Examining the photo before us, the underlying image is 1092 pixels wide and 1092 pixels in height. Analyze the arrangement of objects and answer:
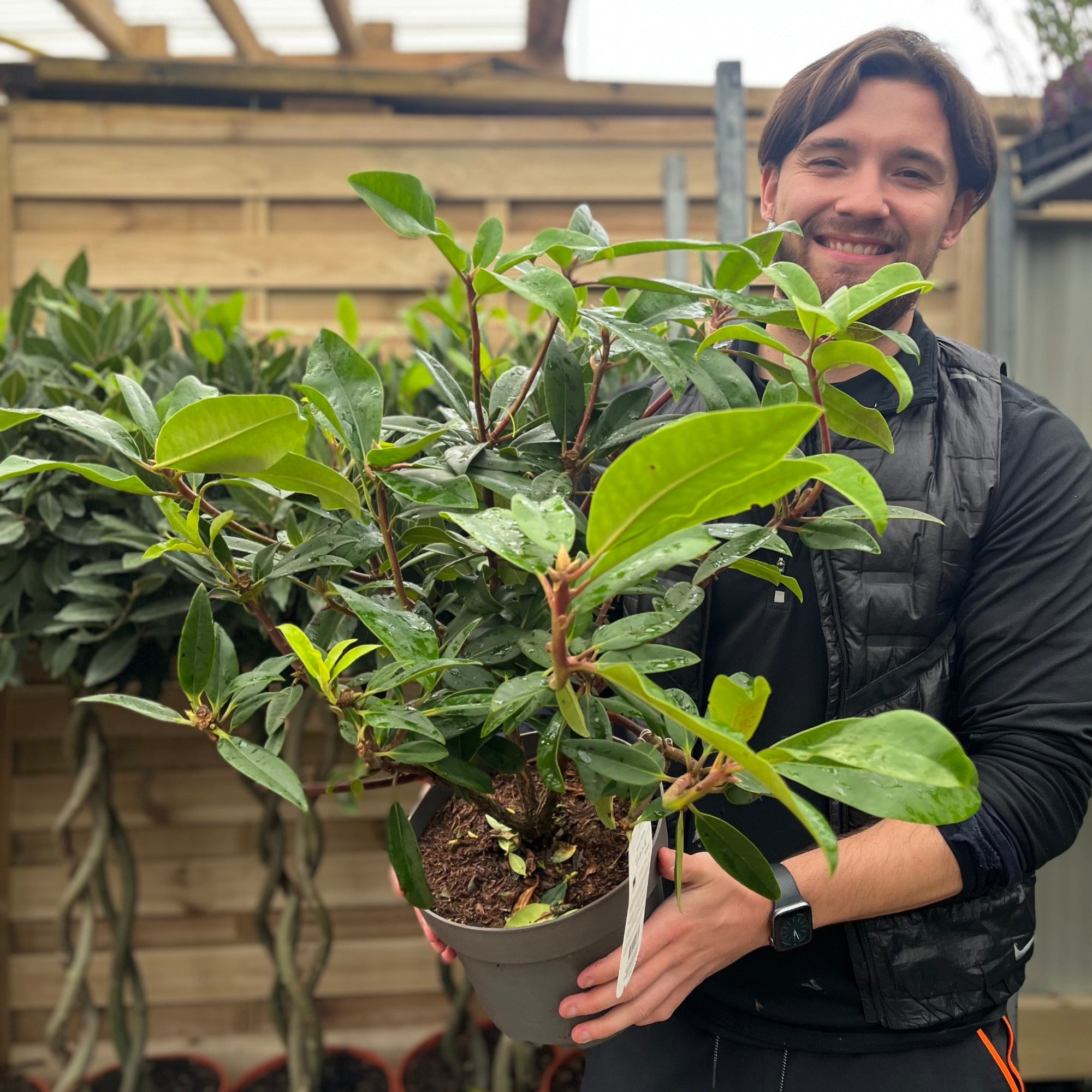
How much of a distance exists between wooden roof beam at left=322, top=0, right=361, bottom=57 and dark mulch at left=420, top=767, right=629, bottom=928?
8.49ft

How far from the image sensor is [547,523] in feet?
1.32

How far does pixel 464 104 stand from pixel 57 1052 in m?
2.37

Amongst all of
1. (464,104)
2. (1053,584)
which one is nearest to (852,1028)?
(1053,584)

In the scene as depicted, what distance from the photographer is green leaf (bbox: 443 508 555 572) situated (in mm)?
414

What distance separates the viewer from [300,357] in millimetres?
1588

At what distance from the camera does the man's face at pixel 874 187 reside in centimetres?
91

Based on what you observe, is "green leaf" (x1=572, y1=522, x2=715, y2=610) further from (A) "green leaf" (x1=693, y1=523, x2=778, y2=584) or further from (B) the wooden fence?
(B) the wooden fence

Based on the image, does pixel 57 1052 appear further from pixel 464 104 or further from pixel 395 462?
pixel 464 104

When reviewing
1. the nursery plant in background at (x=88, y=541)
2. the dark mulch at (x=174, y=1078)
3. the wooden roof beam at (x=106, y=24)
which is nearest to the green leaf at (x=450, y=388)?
the nursery plant in background at (x=88, y=541)

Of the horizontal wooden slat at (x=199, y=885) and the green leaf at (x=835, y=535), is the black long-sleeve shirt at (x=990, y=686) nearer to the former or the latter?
the green leaf at (x=835, y=535)

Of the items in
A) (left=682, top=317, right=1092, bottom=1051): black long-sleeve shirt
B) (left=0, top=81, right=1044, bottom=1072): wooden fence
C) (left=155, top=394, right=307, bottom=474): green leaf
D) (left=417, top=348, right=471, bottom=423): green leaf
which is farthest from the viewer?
(left=0, top=81, right=1044, bottom=1072): wooden fence

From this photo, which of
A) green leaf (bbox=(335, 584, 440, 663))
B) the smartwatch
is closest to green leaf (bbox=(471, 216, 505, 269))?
green leaf (bbox=(335, 584, 440, 663))

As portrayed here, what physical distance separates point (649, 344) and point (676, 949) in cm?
46

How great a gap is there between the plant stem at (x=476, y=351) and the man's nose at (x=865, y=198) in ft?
1.57
